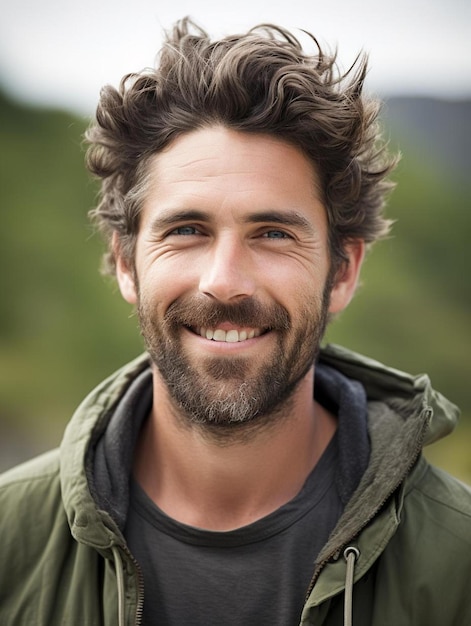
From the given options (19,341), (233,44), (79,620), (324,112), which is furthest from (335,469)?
(19,341)

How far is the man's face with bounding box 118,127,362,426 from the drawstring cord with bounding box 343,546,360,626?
1.63 feet

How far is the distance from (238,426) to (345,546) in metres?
0.51

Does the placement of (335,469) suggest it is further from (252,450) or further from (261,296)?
(261,296)

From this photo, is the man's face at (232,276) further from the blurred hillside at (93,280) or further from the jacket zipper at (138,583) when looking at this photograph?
the blurred hillside at (93,280)

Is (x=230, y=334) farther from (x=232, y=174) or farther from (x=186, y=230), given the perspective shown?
(x=232, y=174)

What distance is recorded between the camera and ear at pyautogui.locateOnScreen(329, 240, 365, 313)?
285cm

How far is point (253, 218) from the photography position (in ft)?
8.08

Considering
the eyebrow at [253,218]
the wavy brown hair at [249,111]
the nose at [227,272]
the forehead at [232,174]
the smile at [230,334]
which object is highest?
the wavy brown hair at [249,111]

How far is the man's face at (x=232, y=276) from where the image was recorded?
2.46 m

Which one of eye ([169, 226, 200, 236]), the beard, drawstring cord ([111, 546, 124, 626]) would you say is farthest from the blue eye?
drawstring cord ([111, 546, 124, 626])

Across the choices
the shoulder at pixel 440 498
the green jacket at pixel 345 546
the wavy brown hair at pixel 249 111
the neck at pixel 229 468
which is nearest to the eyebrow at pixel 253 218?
the wavy brown hair at pixel 249 111

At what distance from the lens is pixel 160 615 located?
2.43m

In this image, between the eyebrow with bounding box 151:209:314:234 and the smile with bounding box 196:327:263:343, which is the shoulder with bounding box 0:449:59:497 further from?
the eyebrow with bounding box 151:209:314:234

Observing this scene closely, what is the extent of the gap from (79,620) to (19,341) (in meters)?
9.59
